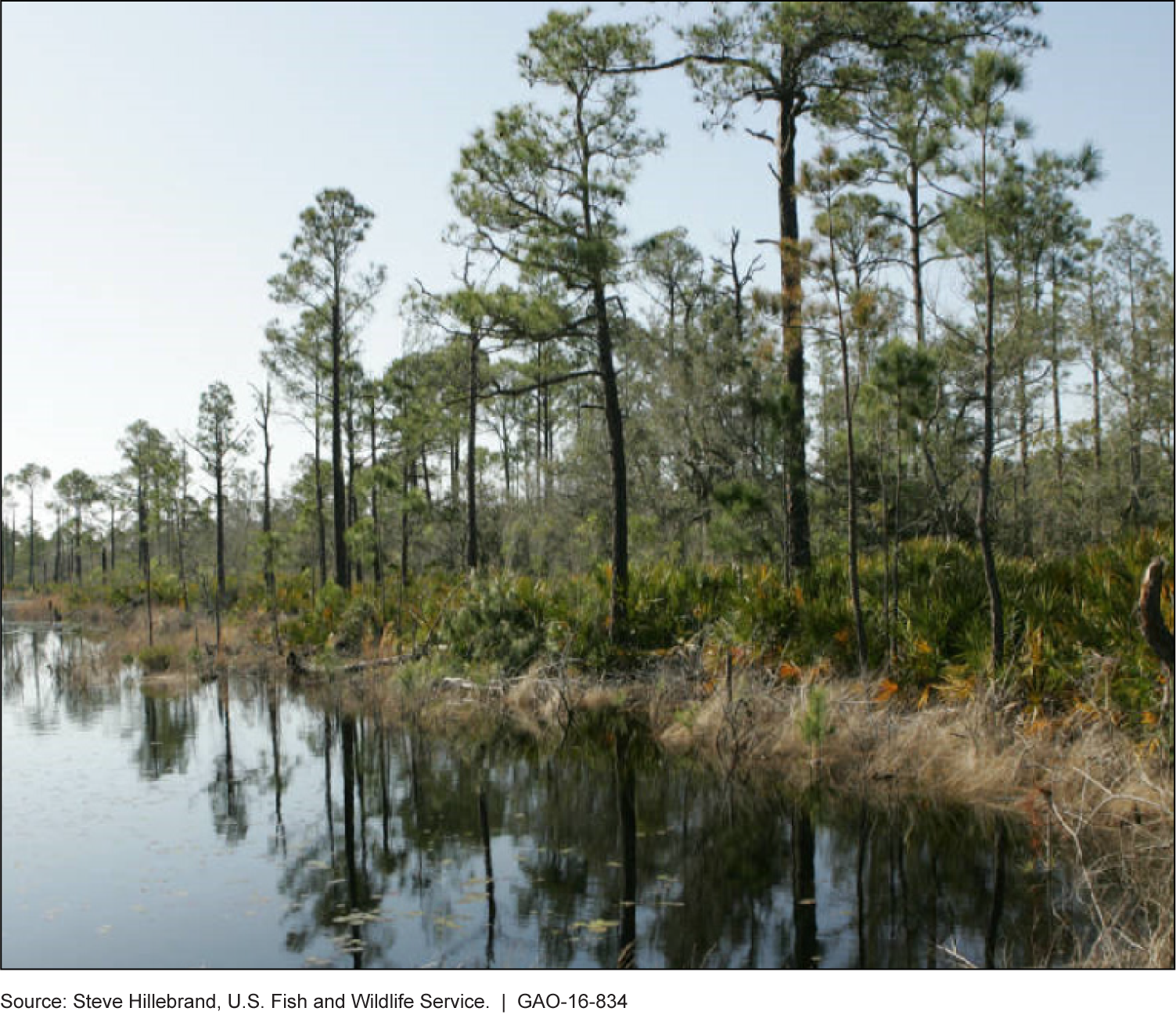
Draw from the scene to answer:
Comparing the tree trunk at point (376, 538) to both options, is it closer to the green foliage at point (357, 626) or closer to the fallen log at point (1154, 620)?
the green foliage at point (357, 626)

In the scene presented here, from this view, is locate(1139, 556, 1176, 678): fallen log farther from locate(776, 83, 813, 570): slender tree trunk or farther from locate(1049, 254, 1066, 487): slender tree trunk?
locate(1049, 254, 1066, 487): slender tree trunk

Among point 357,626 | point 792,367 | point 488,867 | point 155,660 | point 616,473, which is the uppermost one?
point 792,367

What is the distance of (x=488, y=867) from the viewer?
9.60 meters

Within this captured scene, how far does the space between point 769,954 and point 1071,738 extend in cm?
518

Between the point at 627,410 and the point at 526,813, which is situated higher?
the point at 627,410

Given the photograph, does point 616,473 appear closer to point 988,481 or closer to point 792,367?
point 792,367

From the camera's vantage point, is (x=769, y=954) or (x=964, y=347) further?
(x=964, y=347)

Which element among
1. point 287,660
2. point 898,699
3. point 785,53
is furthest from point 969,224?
point 287,660

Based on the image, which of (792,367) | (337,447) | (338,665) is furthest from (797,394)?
(337,447)

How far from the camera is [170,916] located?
840cm

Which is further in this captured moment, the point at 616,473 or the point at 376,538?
the point at 376,538

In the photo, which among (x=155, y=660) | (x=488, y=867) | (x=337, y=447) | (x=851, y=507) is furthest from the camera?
(x=337, y=447)
